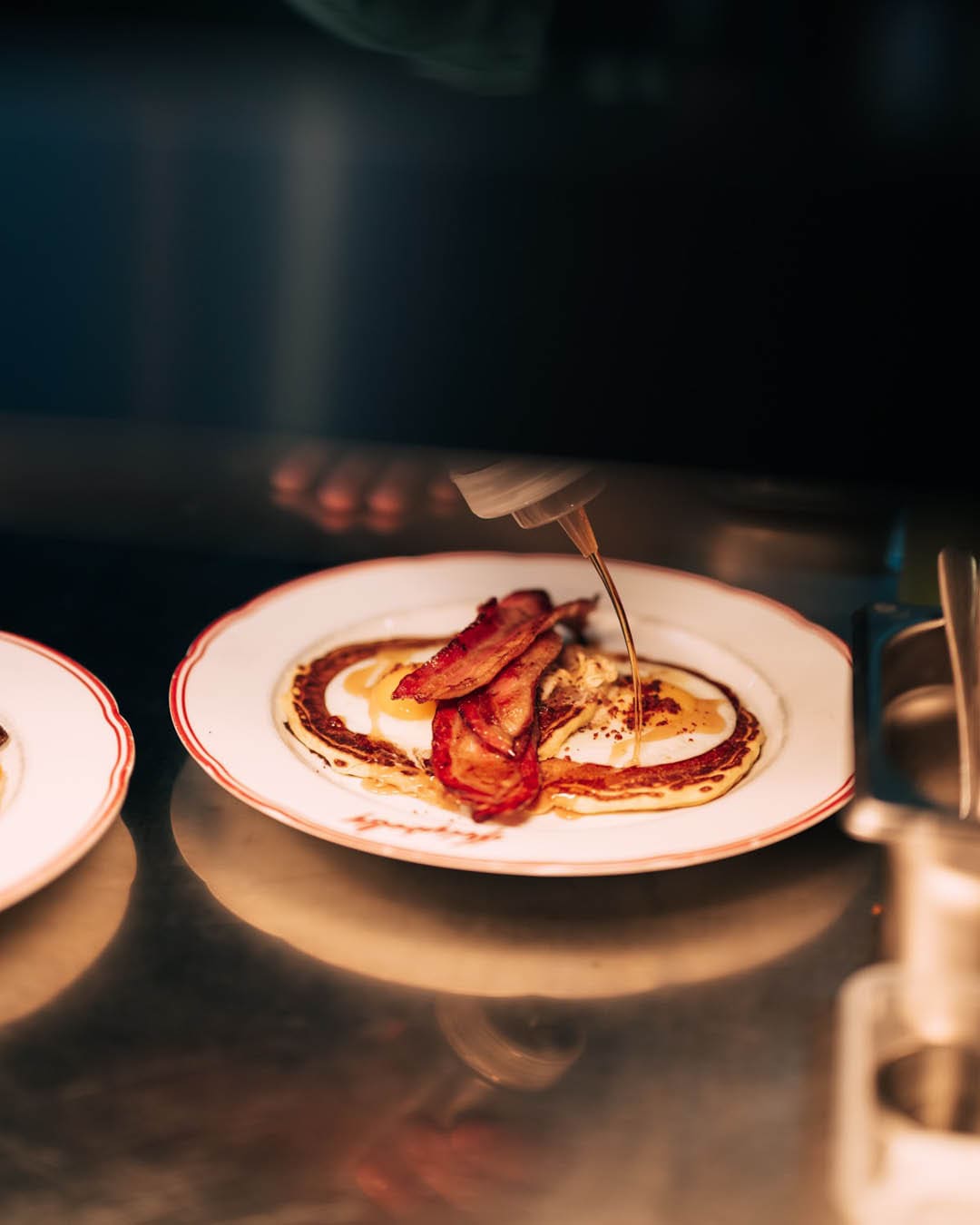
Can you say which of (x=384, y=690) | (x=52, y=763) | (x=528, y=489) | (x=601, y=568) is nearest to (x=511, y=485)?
(x=528, y=489)

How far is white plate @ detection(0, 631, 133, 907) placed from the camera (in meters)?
0.98

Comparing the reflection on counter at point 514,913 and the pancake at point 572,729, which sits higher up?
the reflection on counter at point 514,913

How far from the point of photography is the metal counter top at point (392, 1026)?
0.78 metres

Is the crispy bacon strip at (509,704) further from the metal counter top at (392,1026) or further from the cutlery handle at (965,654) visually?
the cutlery handle at (965,654)

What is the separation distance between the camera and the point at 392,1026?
91 cm

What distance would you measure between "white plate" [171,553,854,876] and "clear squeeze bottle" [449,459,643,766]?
162 millimetres

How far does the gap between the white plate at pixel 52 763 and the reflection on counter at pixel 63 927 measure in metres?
0.05

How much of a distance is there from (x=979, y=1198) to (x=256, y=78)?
2.43 ft

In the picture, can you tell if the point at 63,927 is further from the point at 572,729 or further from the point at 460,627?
the point at 460,627

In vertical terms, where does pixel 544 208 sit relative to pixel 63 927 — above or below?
above

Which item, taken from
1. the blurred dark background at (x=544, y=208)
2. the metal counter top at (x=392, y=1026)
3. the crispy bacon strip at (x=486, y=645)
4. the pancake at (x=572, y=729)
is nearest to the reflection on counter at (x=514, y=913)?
the metal counter top at (x=392, y=1026)

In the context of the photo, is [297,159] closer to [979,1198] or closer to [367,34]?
[367,34]

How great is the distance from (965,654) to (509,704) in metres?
0.41

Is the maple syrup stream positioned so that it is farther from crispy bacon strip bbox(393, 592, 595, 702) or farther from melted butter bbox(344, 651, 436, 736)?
melted butter bbox(344, 651, 436, 736)
